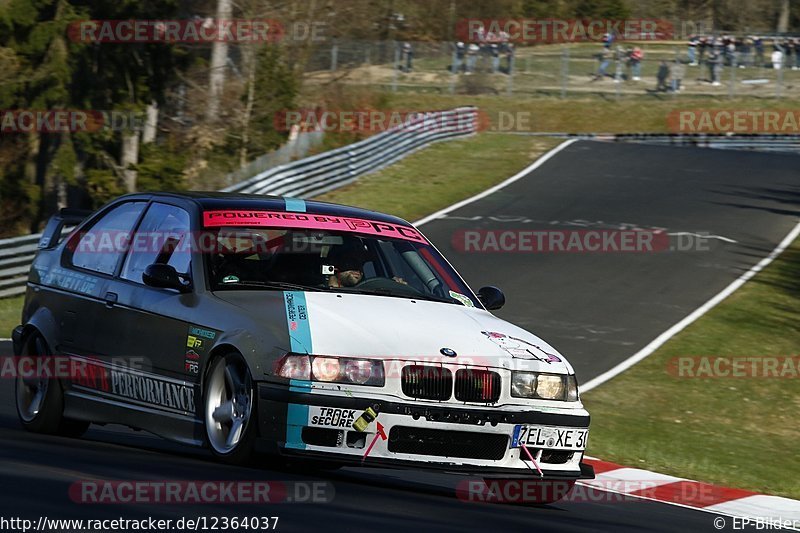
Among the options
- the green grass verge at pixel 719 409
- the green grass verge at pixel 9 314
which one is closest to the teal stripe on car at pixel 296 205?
the green grass verge at pixel 719 409

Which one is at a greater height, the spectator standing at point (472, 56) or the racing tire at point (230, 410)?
the racing tire at point (230, 410)

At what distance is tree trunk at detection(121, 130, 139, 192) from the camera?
1270 inches

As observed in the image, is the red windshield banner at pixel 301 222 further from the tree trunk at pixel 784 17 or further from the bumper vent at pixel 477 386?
the tree trunk at pixel 784 17

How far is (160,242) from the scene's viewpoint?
793 centimetres

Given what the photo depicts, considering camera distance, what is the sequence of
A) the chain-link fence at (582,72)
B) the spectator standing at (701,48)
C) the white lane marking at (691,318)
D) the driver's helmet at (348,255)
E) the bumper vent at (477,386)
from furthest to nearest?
the spectator standing at (701,48) → the chain-link fence at (582,72) → the white lane marking at (691,318) → the driver's helmet at (348,255) → the bumper vent at (477,386)

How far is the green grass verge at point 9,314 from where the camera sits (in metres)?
17.1

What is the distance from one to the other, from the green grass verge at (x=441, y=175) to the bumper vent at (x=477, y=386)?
2020 centimetres

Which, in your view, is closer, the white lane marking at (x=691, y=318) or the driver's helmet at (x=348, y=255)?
the driver's helmet at (x=348, y=255)

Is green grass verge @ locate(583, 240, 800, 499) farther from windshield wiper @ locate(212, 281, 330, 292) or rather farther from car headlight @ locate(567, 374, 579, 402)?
windshield wiper @ locate(212, 281, 330, 292)

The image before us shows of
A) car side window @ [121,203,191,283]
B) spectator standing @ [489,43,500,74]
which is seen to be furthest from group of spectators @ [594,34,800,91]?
car side window @ [121,203,191,283]

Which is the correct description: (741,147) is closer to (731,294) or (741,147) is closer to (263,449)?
(731,294)

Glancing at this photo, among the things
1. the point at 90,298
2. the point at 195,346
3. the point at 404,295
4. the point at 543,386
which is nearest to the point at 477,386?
the point at 543,386

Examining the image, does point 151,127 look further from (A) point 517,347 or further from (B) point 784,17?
(B) point 784,17

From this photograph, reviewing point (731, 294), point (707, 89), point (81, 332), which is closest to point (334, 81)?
point (707, 89)
